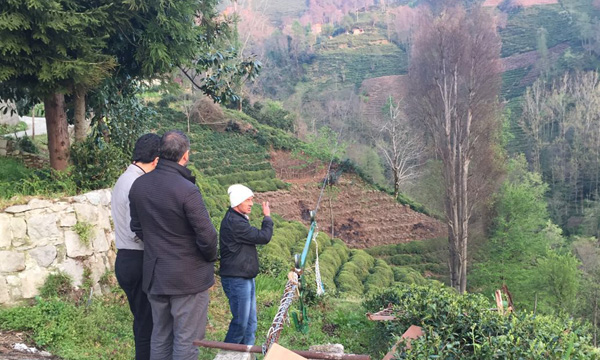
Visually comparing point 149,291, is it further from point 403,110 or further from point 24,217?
point 403,110

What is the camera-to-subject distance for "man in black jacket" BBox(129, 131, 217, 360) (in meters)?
2.78

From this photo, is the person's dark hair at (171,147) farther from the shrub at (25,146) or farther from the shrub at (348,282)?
the shrub at (348,282)

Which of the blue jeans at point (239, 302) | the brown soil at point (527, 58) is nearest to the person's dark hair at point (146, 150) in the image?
the blue jeans at point (239, 302)

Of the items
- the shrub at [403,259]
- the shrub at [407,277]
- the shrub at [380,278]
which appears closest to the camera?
the shrub at [380,278]

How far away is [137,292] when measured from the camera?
130 inches

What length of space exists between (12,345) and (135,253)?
1608 mm

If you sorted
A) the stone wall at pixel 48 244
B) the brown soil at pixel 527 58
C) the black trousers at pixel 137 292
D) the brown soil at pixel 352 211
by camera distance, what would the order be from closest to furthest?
the black trousers at pixel 137 292 → the stone wall at pixel 48 244 → the brown soil at pixel 352 211 → the brown soil at pixel 527 58

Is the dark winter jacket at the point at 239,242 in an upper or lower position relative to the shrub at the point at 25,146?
lower

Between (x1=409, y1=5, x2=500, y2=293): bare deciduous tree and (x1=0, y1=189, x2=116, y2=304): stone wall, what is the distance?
14.0 meters

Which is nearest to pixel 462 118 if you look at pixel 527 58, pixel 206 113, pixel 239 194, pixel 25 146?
pixel 25 146

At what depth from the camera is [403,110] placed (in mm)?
37219

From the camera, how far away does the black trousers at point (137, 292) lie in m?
3.26

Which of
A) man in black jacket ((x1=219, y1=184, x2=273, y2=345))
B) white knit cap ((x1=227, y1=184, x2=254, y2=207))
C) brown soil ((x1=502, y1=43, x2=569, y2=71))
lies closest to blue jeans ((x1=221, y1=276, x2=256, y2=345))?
man in black jacket ((x1=219, y1=184, x2=273, y2=345))

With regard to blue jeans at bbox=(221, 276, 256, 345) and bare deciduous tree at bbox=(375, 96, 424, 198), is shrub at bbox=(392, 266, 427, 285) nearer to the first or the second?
bare deciduous tree at bbox=(375, 96, 424, 198)
